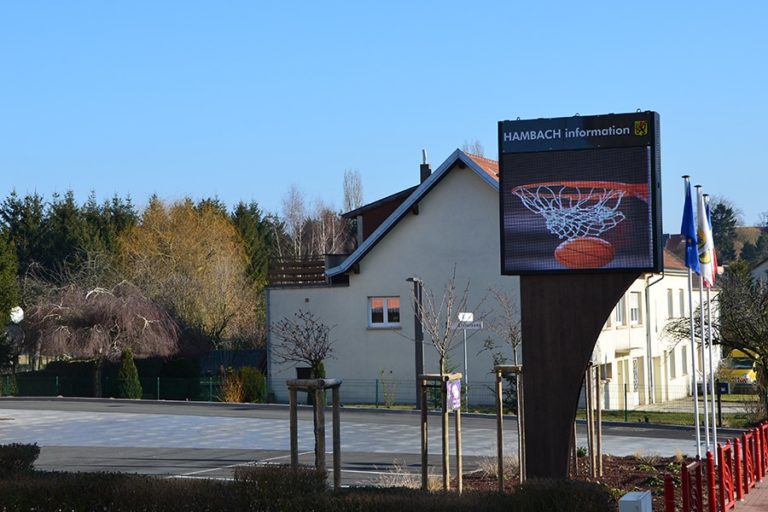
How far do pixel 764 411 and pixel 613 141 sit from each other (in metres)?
17.8

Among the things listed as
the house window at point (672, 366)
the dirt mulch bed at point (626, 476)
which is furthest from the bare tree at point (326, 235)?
the dirt mulch bed at point (626, 476)

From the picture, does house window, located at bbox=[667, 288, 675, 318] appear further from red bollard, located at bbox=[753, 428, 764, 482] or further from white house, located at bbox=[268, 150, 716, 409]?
red bollard, located at bbox=[753, 428, 764, 482]

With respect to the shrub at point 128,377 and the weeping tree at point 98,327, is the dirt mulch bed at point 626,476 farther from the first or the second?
the weeping tree at point 98,327

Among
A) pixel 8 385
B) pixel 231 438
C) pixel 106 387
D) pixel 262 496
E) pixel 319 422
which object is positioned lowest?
pixel 231 438

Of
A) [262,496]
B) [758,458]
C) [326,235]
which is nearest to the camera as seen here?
[262,496]

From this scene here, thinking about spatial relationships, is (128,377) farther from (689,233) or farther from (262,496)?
(262,496)

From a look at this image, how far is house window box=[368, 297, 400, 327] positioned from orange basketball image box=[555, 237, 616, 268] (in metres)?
27.3

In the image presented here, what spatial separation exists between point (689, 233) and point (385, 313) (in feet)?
79.6

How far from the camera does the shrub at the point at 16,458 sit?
13.4 metres

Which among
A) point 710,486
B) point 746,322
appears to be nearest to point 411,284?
point 746,322

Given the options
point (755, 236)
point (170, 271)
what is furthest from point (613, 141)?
point (755, 236)

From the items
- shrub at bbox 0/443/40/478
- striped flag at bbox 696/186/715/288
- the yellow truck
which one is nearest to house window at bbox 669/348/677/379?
the yellow truck

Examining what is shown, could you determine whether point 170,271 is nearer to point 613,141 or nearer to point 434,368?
point 434,368

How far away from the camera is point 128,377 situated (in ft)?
147
